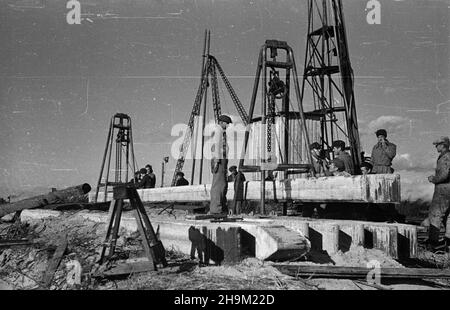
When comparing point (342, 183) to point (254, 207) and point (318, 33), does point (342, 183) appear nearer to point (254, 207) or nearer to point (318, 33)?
point (254, 207)

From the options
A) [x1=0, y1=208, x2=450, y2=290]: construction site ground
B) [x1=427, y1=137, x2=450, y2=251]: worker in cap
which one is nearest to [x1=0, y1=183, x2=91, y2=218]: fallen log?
[x1=0, y1=208, x2=450, y2=290]: construction site ground

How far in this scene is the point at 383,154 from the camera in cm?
777

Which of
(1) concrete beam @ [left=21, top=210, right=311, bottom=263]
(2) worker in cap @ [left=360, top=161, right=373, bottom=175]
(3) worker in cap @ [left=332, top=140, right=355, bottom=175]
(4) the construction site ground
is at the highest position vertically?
(3) worker in cap @ [left=332, top=140, right=355, bottom=175]

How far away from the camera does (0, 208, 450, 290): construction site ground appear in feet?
12.8

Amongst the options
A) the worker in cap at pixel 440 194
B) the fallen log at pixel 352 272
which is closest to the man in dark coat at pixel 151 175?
the worker in cap at pixel 440 194

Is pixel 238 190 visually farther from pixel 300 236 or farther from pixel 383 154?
pixel 300 236

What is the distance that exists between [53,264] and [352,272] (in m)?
3.77

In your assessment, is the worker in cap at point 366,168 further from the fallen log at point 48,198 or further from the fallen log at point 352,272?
the fallen log at point 48,198

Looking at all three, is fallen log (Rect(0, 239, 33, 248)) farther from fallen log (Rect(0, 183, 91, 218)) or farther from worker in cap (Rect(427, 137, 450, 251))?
worker in cap (Rect(427, 137, 450, 251))

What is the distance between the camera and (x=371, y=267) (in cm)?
445

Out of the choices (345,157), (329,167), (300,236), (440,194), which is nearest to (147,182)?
(329,167)

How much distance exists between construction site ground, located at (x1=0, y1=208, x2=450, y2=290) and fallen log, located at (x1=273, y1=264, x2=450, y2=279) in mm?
63
